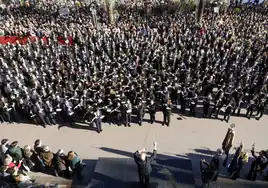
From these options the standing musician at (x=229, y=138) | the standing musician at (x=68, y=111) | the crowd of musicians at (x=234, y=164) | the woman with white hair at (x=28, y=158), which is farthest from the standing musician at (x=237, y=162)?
the standing musician at (x=68, y=111)

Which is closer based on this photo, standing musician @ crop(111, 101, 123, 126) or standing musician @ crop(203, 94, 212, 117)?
standing musician @ crop(111, 101, 123, 126)

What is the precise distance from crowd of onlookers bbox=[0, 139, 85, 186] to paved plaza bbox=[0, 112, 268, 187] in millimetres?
1295

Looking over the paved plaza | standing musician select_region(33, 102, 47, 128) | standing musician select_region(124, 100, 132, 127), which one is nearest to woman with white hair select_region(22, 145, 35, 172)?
the paved plaza

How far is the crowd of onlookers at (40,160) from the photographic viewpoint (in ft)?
23.1

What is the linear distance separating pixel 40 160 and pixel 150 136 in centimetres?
397

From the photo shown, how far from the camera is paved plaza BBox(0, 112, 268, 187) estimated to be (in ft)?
29.3

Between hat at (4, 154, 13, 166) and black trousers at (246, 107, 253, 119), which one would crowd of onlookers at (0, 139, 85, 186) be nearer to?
hat at (4, 154, 13, 166)

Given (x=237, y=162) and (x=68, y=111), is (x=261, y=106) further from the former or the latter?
(x=68, y=111)

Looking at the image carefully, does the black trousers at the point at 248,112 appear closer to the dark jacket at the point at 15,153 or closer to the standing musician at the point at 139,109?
the standing musician at the point at 139,109

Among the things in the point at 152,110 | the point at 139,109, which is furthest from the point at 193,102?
the point at 139,109

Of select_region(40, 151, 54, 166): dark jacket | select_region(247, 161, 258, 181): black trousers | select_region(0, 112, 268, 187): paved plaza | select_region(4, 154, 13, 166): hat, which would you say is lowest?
select_region(0, 112, 268, 187): paved plaza

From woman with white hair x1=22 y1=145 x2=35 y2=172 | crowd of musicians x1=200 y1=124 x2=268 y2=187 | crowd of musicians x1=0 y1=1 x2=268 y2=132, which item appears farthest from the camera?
crowd of musicians x1=0 y1=1 x2=268 y2=132

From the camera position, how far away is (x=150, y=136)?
9656 mm

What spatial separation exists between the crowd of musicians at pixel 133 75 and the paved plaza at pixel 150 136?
380 millimetres
